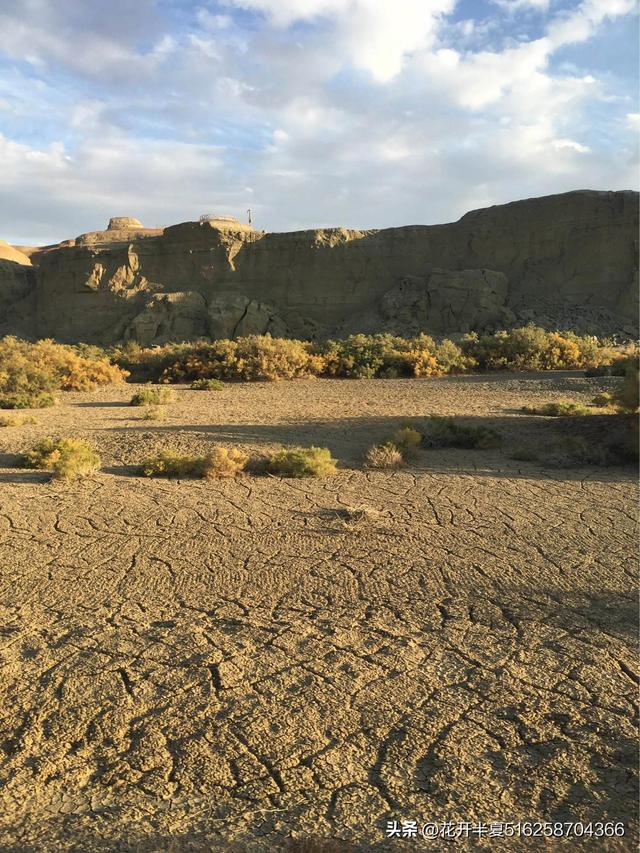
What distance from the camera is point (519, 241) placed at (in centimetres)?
3262

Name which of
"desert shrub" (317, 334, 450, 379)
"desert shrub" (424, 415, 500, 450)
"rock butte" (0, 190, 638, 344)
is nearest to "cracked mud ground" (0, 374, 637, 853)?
"desert shrub" (424, 415, 500, 450)

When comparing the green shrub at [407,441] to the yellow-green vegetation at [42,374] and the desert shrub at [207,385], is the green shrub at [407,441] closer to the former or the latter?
the desert shrub at [207,385]

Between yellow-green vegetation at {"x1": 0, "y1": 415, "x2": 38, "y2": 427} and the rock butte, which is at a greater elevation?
the rock butte

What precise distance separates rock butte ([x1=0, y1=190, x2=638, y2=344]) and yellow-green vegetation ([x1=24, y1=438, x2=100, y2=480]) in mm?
23790

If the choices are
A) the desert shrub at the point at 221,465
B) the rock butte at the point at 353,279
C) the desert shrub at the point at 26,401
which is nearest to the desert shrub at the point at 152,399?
the desert shrub at the point at 26,401

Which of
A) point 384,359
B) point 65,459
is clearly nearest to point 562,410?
point 65,459

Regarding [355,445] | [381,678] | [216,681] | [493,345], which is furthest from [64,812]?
[493,345]

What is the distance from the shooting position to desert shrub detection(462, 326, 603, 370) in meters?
20.7

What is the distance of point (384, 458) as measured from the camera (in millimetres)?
8594

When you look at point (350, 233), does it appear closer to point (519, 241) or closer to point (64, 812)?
point (519, 241)

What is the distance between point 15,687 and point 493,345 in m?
20.8

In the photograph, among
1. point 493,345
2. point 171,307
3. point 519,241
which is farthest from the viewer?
point 171,307

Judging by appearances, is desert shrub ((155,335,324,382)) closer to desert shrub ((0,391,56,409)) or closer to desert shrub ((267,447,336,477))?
desert shrub ((0,391,56,409))

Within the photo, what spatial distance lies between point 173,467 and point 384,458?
2.80 m
